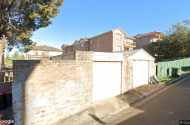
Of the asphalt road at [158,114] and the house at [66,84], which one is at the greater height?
the house at [66,84]

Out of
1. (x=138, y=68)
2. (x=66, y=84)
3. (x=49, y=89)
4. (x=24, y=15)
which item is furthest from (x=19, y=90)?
(x=24, y=15)

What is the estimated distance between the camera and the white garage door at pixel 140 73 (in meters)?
7.15

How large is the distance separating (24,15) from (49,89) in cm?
1116

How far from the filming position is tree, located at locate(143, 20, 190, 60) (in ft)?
60.6

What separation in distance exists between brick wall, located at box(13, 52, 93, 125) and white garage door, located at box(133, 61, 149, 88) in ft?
14.1

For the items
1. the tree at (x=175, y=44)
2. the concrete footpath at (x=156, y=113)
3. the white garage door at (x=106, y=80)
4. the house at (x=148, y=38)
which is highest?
the house at (x=148, y=38)

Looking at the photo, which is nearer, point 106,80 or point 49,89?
point 49,89

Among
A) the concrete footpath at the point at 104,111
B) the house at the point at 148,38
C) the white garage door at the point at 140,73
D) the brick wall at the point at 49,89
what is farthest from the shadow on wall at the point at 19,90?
the house at the point at 148,38

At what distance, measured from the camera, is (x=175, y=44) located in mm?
19250

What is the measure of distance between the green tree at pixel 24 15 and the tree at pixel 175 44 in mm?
21022

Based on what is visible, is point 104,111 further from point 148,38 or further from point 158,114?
point 148,38

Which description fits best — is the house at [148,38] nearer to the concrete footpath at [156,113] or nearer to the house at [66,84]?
the house at [66,84]

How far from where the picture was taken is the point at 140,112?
162 inches

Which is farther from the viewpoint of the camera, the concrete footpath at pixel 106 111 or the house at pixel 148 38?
the house at pixel 148 38
